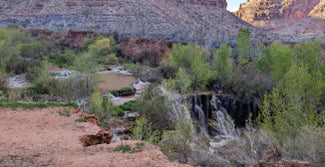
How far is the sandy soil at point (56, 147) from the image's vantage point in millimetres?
6039

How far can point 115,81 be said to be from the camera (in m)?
27.1

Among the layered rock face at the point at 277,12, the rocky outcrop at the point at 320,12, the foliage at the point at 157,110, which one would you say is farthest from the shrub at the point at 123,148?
the layered rock face at the point at 277,12

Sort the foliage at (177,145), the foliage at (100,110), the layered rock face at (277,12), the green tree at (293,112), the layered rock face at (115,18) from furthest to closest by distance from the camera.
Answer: the layered rock face at (277,12)
the layered rock face at (115,18)
the foliage at (100,110)
the green tree at (293,112)
the foliage at (177,145)

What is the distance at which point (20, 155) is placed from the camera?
6.26 meters

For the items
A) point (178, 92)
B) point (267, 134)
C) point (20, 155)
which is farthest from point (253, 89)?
point (20, 155)

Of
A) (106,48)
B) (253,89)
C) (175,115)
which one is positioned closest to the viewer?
(175,115)

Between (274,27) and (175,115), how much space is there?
111 m

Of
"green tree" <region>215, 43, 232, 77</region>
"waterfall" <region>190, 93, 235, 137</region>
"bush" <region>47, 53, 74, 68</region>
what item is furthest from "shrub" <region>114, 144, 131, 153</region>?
"bush" <region>47, 53, 74, 68</region>

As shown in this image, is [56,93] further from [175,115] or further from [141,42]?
[141,42]

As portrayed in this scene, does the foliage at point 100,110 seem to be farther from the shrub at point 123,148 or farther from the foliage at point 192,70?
the foliage at point 192,70

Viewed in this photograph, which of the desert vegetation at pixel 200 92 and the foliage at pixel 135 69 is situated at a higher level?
the desert vegetation at pixel 200 92

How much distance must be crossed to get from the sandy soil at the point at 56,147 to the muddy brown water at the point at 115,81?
13.1 m

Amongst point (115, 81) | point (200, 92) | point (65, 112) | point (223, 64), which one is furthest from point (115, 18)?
point (65, 112)

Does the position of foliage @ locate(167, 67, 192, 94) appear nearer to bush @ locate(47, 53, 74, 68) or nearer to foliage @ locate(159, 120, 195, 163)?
foliage @ locate(159, 120, 195, 163)
